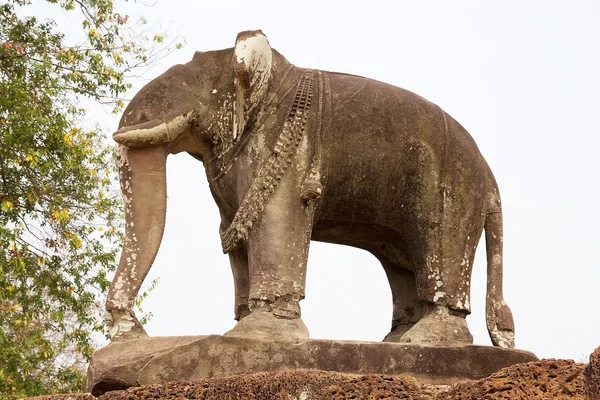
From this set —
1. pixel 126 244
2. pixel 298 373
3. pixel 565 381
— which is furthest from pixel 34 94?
pixel 565 381

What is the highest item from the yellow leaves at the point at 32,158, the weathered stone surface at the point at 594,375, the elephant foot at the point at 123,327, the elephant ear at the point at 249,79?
the yellow leaves at the point at 32,158

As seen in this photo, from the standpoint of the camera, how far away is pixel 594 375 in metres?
3.40

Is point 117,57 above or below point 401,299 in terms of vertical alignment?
above

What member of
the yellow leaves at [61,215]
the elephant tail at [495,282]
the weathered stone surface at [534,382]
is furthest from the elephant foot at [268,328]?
the yellow leaves at [61,215]

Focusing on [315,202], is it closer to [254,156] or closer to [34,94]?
[254,156]

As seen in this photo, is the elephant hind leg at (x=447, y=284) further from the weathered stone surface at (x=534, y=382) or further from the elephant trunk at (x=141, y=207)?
the weathered stone surface at (x=534, y=382)

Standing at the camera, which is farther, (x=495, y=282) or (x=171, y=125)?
(x=495, y=282)

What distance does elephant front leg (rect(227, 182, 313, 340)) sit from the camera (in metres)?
5.76

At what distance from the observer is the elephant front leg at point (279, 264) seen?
5.76 m

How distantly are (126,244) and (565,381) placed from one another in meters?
2.71

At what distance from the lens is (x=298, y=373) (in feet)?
16.1

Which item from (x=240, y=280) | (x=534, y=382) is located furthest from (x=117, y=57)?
(x=534, y=382)

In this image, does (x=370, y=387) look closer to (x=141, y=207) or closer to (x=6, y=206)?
(x=141, y=207)

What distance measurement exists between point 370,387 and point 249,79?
6.54ft
